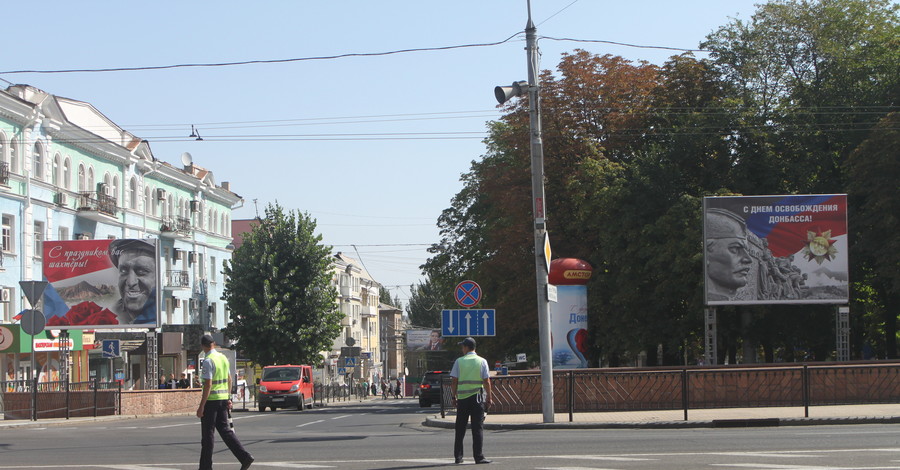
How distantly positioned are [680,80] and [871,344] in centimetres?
1562

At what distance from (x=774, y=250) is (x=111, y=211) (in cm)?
3431

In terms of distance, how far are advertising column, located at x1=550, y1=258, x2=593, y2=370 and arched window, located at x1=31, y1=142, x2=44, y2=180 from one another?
81.6ft

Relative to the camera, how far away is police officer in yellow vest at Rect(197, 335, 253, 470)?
13.2m

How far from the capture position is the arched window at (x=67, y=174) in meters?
51.7

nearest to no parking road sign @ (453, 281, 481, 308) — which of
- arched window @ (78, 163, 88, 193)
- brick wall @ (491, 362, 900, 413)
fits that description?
brick wall @ (491, 362, 900, 413)

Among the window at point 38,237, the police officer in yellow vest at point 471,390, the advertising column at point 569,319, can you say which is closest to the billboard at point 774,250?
the advertising column at point 569,319

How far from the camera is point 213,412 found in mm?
13344

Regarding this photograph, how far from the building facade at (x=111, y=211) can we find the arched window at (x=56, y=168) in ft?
0.17

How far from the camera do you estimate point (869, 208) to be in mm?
38719

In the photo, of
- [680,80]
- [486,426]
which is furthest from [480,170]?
[486,426]

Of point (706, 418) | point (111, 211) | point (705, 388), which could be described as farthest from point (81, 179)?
point (706, 418)

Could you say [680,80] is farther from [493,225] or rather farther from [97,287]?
[97,287]

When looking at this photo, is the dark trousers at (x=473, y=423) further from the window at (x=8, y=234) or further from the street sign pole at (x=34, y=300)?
the window at (x=8, y=234)

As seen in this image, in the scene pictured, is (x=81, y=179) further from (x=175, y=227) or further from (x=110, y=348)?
(x=110, y=348)
